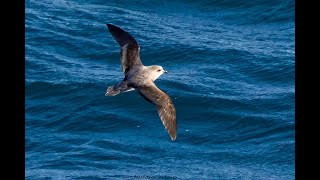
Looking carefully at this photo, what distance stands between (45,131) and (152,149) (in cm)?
311

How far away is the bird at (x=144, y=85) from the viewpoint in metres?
14.4

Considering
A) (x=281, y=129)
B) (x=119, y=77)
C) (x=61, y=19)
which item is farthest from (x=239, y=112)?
(x=61, y=19)

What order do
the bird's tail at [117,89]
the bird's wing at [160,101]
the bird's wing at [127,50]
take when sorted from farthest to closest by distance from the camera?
the bird's wing at [127,50] < the bird's wing at [160,101] < the bird's tail at [117,89]

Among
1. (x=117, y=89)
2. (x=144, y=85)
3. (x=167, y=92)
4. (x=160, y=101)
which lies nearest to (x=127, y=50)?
(x=144, y=85)

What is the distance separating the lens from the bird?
47.1 feet

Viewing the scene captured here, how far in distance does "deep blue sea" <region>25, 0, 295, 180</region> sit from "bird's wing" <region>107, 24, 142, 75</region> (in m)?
8.20

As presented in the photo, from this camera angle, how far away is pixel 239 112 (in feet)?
90.0

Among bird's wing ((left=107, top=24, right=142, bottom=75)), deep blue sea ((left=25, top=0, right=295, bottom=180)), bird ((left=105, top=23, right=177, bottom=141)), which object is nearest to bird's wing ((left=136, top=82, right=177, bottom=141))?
bird ((left=105, top=23, right=177, bottom=141))

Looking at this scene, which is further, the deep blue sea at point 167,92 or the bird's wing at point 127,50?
the deep blue sea at point 167,92

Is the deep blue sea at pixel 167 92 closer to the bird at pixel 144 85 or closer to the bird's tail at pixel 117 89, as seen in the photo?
the bird at pixel 144 85

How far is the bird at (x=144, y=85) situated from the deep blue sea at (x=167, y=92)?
8.40 metres

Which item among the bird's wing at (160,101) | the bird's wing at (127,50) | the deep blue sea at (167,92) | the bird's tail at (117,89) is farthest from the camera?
the deep blue sea at (167,92)

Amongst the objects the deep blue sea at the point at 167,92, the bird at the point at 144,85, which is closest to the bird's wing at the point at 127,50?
the bird at the point at 144,85
